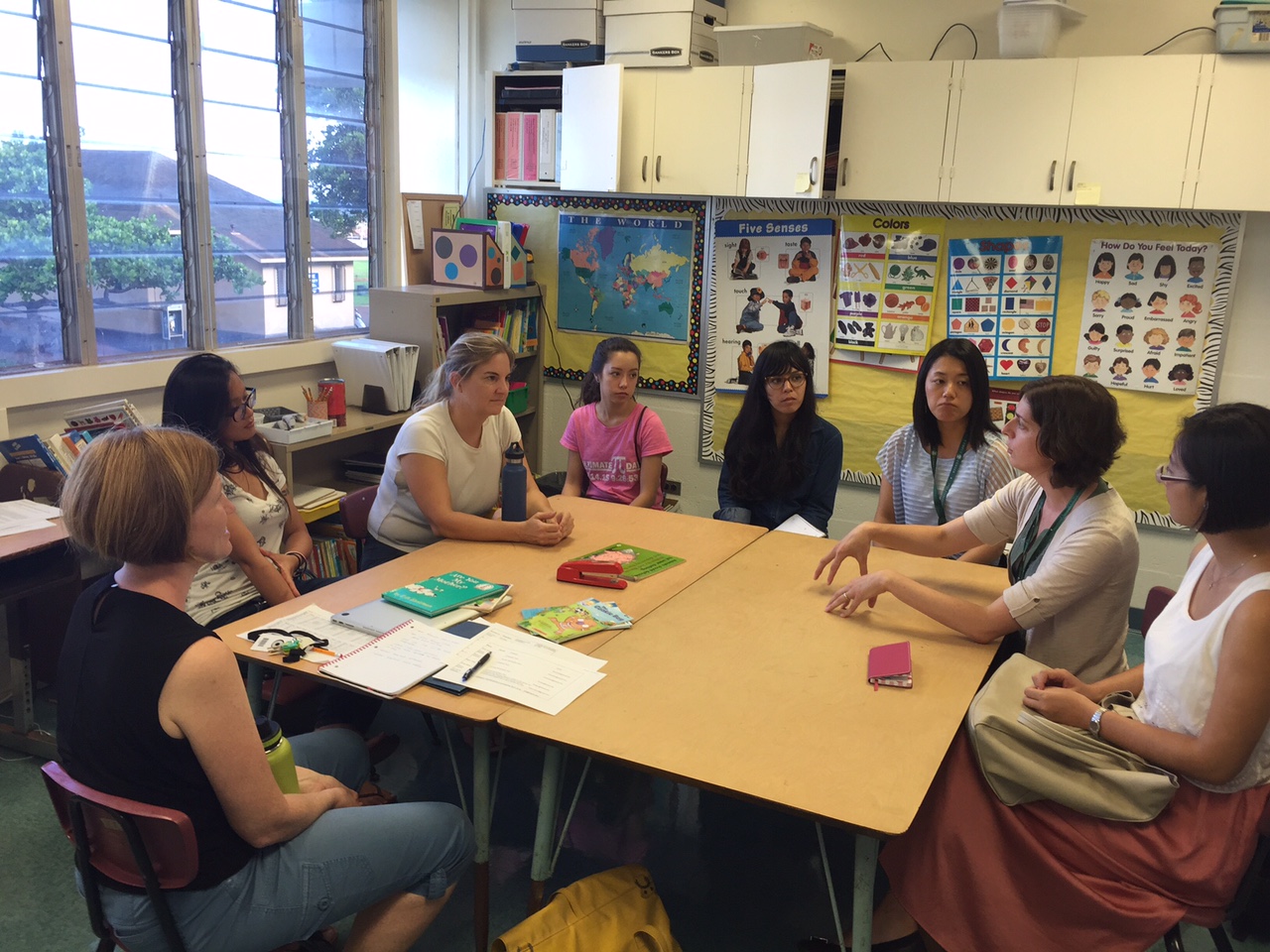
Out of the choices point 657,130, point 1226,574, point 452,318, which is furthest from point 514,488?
point 657,130

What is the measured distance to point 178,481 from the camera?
5.04 feet

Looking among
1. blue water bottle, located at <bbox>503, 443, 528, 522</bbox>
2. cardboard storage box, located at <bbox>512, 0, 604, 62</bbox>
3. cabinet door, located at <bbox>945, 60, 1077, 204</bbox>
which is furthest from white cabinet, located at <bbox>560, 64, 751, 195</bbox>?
blue water bottle, located at <bbox>503, 443, 528, 522</bbox>

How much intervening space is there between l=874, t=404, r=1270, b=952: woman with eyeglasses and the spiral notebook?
0.98 metres

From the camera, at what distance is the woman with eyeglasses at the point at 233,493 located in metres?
2.63

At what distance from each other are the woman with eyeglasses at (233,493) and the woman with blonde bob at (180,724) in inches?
41.2

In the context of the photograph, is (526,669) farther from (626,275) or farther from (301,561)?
(626,275)

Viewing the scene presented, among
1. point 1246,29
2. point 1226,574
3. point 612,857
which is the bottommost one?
point 612,857

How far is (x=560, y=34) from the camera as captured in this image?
4363 millimetres

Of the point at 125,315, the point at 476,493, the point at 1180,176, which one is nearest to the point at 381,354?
the point at 125,315

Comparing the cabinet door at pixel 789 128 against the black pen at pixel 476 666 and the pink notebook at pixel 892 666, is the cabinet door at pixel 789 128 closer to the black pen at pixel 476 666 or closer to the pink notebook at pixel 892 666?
the pink notebook at pixel 892 666

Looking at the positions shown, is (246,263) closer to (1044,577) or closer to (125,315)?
(125,315)

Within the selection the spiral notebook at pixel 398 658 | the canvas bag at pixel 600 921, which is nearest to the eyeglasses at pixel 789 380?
the spiral notebook at pixel 398 658

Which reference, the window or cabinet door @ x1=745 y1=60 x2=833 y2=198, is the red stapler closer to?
the window

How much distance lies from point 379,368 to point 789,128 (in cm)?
191
